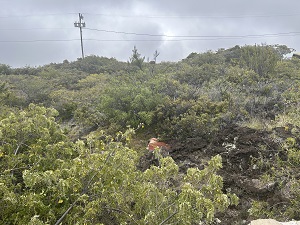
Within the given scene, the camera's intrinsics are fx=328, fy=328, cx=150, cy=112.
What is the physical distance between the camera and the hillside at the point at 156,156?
3580 millimetres

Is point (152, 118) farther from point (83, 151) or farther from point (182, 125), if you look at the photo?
point (83, 151)

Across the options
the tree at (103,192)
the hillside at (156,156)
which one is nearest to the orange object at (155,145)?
the hillside at (156,156)

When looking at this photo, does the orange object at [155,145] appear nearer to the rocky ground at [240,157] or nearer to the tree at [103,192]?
the rocky ground at [240,157]

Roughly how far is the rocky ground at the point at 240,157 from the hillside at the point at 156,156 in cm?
2

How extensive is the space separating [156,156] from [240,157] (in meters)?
3.18

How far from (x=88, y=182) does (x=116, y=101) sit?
261 inches

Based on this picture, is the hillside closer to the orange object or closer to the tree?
the tree

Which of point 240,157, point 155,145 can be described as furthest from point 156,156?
point 155,145

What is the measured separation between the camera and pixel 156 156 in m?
4.21

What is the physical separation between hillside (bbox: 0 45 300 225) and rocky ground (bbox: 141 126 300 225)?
0.02 meters

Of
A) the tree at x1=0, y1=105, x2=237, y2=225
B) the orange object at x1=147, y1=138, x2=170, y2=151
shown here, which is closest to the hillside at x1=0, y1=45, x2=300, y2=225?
the tree at x1=0, y1=105, x2=237, y2=225

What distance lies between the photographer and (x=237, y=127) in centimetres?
812

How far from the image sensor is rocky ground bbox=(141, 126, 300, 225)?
5.37m

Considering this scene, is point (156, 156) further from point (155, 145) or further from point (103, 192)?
point (155, 145)
